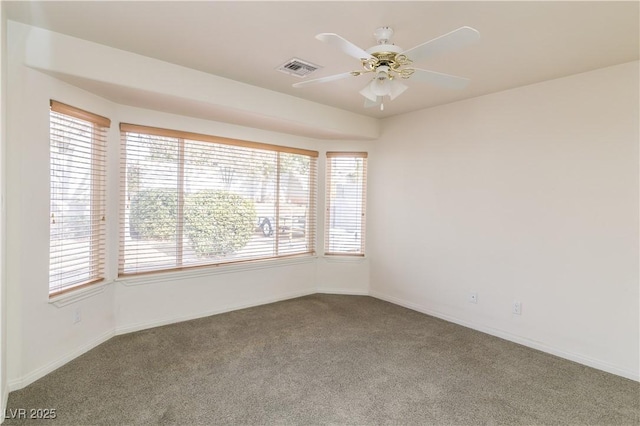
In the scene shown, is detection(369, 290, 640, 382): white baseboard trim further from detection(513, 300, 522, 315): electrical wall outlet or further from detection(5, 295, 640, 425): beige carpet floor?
detection(513, 300, 522, 315): electrical wall outlet

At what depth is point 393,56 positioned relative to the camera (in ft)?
6.94

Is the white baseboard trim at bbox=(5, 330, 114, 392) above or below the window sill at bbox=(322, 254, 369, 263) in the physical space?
below

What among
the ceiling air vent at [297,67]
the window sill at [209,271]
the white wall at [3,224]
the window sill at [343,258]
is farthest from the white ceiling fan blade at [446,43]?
the window sill at [343,258]

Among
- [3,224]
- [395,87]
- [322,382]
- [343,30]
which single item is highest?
[343,30]

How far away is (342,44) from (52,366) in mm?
3199

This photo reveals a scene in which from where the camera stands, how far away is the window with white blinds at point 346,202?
198 inches

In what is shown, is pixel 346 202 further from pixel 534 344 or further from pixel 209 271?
pixel 534 344

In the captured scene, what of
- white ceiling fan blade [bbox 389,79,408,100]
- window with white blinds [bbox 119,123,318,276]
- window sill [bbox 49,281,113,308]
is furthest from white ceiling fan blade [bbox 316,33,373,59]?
window sill [bbox 49,281,113,308]

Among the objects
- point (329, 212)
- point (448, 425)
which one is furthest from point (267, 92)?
point (448, 425)

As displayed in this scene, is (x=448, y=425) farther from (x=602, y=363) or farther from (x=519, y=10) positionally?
(x=519, y=10)

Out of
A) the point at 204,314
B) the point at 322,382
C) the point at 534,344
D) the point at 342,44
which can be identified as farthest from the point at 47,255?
the point at 534,344

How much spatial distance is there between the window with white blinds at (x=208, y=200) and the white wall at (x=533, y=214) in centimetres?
151

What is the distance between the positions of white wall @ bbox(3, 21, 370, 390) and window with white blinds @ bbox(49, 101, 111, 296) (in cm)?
9

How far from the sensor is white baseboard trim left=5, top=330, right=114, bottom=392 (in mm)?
2400
